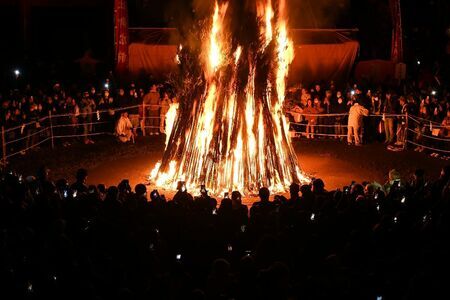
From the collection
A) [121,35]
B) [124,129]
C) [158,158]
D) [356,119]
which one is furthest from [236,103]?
[121,35]

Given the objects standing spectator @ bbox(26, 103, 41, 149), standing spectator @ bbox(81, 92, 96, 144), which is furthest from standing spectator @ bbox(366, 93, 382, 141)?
standing spectator @ bbox(26, 103, 41, 149)

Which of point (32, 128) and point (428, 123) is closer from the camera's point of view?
point (428, 123)

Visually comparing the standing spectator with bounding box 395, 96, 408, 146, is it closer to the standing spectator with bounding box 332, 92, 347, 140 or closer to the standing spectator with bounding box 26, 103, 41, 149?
the standing spectator with bounding box 332, 92, 347, 140

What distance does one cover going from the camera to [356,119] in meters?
20.2

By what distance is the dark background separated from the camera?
1315 inches

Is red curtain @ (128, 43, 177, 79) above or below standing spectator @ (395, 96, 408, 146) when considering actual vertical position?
above

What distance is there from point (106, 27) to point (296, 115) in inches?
732

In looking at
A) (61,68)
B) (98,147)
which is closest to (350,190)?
(98,147)

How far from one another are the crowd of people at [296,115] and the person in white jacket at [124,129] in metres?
0.03

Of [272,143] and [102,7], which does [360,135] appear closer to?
[272,143]

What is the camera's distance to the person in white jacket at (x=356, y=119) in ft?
66.3

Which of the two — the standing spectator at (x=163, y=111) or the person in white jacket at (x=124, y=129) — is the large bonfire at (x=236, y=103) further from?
the standing spectator at (x=163, y=111)

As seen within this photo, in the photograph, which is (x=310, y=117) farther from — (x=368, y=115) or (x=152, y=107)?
(x=152, y=107)

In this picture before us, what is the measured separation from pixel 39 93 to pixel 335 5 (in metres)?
19.7
